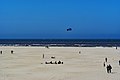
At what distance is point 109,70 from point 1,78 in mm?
11596

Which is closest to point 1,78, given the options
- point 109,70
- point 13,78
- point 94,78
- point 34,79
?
point 13,78

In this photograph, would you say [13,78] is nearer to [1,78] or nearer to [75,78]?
[1,78]

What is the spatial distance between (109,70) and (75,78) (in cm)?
627

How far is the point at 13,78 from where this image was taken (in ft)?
98.7

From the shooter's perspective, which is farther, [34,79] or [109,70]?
[109,70]

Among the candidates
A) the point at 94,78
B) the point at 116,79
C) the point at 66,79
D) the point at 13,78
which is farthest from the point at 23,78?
the point at 116,79

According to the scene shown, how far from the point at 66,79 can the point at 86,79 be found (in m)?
1.72

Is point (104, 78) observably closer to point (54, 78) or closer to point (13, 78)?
point (54, 78)

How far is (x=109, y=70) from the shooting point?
35.7 metres

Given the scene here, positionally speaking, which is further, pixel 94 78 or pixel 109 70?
pixel 109 70

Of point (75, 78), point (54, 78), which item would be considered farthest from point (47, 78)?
point (75, 78)

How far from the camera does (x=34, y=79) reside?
29609 millimetres

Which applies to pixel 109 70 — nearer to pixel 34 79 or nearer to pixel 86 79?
pixel 86 79

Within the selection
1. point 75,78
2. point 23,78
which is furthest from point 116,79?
point 23,78
